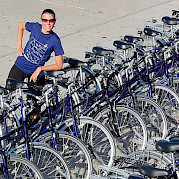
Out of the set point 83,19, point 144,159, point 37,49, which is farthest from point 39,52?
point 83,19

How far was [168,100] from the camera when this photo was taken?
941 centimetres

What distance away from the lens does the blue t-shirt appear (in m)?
8.60

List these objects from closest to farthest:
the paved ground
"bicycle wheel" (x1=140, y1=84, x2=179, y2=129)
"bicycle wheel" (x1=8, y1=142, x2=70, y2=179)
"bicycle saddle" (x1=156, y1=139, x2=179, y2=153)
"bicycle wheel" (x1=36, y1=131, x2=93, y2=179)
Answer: "bicycle saddle" (x1=156, y1=139, x2=179, y2=153), "bicycle wheel" (x1=8, y1=142, x2=70, y2=179), "bicycle wheel" (x1=36, y1=131, x2=93, y2=179), "bicycle wheel" (x1=140, y1=84, x2=179, y2=129), the paved ground

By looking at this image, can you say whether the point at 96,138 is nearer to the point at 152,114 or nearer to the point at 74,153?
the point at 74,153

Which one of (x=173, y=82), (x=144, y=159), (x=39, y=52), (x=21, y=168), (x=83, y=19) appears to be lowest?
(x=21, y=168)

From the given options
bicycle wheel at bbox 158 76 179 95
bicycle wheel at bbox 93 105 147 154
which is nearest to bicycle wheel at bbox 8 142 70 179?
bicycle wheel at bbox 93 105 147 154

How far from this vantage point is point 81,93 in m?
8.63

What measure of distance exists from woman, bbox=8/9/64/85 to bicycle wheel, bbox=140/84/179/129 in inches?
51.5

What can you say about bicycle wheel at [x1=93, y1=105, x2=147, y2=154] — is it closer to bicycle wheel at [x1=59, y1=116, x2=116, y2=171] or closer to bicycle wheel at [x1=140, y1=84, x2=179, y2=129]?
bicycle wheel at [x1=59, y1=116, x2=116, y2=171]

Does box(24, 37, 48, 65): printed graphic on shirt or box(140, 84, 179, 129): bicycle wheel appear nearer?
box(24, 37, 48, 65): printed graphic on shirt

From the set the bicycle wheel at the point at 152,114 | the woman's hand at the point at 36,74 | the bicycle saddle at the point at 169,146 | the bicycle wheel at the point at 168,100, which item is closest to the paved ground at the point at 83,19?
the bicycle wheel at the point at 168,100

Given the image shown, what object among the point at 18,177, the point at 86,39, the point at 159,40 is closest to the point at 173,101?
the point at 159,40

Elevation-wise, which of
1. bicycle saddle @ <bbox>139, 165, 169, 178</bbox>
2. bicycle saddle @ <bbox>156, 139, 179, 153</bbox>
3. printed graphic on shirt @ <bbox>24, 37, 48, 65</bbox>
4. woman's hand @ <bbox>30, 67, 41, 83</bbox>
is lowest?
bicycle saddle @ <bbox>139, 165, 169, 178</bbox>

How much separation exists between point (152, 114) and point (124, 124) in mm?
409
